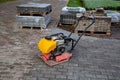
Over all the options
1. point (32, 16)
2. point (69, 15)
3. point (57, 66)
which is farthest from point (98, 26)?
point (57, 66)

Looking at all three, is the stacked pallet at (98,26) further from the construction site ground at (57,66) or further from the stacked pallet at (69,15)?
the stacked pallet at (69,15)

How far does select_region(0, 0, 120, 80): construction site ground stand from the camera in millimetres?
6637

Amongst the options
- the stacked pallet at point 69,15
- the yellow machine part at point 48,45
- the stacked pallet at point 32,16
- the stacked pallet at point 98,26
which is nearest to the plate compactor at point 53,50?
the yellow machine part at point 48,45

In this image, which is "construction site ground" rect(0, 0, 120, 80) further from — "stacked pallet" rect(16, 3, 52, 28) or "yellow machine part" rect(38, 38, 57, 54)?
"yellow machine part" rect(38, 38, 57, 54)

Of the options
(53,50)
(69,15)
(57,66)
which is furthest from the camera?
(69,15)

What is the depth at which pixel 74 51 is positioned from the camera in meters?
8.48

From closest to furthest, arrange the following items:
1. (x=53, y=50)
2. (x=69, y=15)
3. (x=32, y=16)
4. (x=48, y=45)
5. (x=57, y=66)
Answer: (x=48, y=45), (x=57, y=66), (x=53, y=50), (x=32, y=16), (x=69, y=15)

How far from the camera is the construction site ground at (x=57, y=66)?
261 inches

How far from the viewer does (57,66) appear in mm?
7195

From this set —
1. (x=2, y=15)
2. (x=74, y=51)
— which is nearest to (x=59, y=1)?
(x=2, y=15)

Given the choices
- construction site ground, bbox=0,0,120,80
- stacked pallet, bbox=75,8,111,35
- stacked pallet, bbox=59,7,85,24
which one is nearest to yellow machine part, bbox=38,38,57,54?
construction site ground, bbox=0,0,120,80

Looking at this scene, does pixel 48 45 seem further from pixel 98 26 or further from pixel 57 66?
pixel 98 26

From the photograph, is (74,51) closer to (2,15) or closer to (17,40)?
(17,40)

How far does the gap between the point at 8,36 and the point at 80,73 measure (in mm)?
Answer: 4432
